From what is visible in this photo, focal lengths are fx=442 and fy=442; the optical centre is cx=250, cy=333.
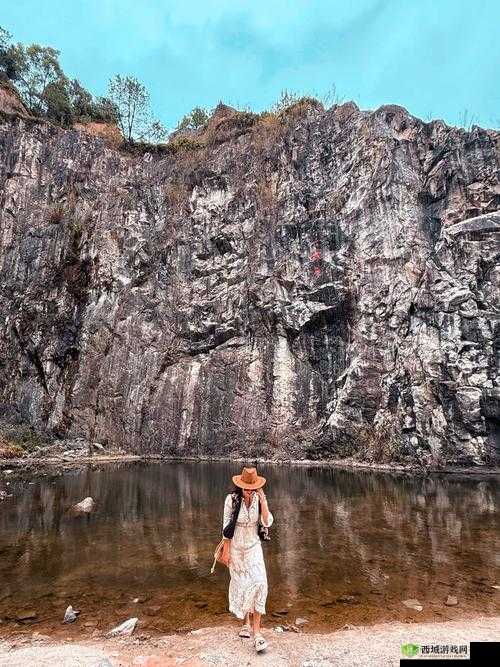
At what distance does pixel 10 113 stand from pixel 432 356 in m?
45.8

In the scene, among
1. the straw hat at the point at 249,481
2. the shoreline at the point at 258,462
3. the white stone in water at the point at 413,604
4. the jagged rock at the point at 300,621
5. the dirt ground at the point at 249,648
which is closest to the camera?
the dirt ground at the point at 249,648

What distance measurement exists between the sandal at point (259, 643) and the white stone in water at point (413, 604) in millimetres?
2507

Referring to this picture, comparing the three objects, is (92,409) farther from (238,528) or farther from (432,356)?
(238,528)

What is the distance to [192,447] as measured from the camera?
32.2m

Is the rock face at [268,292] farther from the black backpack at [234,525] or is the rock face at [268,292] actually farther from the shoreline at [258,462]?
the black backpack at [234,525]

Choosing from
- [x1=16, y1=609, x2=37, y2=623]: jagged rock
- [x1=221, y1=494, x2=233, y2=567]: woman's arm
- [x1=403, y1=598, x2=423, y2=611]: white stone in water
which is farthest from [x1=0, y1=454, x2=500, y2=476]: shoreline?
[x1=16, y1=609, x2=37, y2=623]: jagged rock

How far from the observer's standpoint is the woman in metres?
5.48

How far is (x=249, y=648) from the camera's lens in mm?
5016

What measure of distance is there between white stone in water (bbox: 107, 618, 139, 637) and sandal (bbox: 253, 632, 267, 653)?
168 cm

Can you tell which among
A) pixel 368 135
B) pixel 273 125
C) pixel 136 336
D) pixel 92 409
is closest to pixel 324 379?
pixel 136 336

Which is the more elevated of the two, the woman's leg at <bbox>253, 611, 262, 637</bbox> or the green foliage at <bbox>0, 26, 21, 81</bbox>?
the green foliage at <bbox>0, 26, 21, 81</bbox>

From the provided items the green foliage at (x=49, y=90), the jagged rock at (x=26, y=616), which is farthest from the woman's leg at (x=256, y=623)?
the green foliage at (x=49, y=90)

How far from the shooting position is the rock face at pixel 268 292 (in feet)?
88.2

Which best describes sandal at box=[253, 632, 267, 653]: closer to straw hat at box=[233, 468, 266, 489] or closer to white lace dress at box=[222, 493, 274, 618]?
white lace dress at box=[222, 493, 274, 618]
